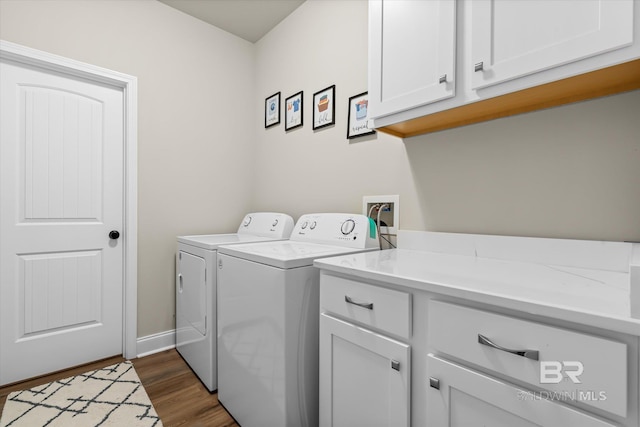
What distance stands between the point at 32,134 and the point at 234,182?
1350 mm

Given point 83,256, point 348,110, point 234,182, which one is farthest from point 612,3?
point 83,256

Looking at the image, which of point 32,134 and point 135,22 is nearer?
point 32,134

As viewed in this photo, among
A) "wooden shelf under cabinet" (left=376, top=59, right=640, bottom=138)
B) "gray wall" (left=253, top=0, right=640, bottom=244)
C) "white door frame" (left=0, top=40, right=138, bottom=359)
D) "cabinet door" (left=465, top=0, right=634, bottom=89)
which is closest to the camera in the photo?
"cabinet door" (left=465, top=0, right=634, bottom=89)

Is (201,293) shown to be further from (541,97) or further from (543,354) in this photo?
(541,97)

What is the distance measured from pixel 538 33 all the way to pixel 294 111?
5.66 ft

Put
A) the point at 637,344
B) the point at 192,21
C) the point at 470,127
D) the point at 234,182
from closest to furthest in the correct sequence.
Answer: the point at 637,344
the point at 470,127
the point at 192,21
the point at 234,182

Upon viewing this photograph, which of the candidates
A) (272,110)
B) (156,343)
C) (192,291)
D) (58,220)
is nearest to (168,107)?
(272,110)

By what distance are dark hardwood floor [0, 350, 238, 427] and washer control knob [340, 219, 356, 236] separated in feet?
3.70

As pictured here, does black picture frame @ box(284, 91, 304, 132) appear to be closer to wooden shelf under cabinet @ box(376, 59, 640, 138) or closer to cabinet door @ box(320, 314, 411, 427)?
wooden shelf under cabinet @ box(376, 59, 640, 138)

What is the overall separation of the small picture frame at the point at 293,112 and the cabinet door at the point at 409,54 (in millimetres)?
1020

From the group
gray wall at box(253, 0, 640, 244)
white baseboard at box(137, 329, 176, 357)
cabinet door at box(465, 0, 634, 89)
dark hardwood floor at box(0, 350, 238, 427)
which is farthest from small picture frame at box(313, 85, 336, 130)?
white baseboard at box(137, 329, 176, 357)

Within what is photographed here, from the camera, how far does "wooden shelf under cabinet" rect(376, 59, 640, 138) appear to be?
0.91 m

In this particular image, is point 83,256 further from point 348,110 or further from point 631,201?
point 631,201

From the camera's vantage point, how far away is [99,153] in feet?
7.04
